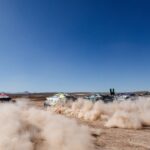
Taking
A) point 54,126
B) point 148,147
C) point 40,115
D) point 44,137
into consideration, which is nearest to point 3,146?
point 44,137

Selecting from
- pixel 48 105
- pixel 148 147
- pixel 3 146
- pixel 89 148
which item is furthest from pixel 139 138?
pixel 48 105

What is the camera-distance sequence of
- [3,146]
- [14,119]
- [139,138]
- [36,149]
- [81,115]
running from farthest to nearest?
[81,115]
[139,138]
[14,119]
[36,149]
[3,146]

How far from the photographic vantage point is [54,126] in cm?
1162

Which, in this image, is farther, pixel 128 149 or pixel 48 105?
pixel 48 105

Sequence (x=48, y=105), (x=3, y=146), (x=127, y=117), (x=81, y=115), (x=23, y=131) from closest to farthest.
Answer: (x=3, y=146) < (x=23, y=131) < (x=127, y=117) < (x=81, y=115) < (x=48, y=105)

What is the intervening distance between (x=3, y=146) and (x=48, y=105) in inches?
923

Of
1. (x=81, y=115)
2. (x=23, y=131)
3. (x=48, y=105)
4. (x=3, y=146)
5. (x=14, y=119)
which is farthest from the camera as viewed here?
(x=48, y=105)

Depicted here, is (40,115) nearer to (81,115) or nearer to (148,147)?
(148,147)

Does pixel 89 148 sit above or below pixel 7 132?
below

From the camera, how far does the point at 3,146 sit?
28.9 ft

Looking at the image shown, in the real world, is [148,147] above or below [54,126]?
below

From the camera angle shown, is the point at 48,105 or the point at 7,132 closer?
the point at 7,132

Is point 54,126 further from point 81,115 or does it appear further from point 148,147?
point 81,115

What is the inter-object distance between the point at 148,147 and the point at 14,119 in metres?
6.02
